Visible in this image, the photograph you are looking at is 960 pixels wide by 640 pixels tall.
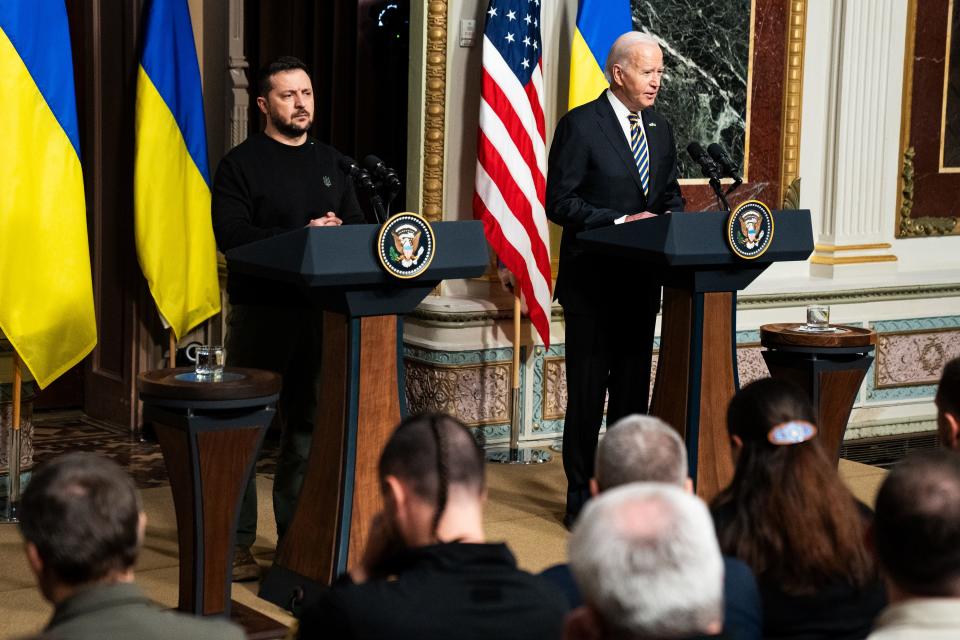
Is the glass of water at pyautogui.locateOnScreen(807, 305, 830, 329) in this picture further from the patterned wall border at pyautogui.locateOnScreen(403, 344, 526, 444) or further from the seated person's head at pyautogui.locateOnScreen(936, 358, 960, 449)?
the seated person's head at pyautogui.locateOnScreen(936, 358, 960, 449)

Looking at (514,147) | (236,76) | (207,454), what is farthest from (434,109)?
(207,454)

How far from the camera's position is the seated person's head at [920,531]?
6.17 ft

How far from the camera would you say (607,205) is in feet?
15.5

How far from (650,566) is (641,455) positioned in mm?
875

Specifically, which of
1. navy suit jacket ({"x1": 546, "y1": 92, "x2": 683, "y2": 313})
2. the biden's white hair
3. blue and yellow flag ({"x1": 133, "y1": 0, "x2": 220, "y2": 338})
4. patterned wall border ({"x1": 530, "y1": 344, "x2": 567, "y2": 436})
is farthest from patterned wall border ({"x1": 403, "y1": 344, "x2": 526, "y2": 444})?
the biden's white hair

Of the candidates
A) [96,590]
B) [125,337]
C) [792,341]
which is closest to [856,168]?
[792,341]

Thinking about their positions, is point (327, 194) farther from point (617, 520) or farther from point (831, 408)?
point (617, 520)

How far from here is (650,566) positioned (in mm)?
1491

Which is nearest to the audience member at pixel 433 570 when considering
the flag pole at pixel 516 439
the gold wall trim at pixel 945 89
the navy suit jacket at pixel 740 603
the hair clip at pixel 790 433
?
the navy suit jacket at pixel 740 603

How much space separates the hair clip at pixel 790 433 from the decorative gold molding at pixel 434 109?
3252 mm

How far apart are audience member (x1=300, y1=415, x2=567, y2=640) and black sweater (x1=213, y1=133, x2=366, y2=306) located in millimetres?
1953

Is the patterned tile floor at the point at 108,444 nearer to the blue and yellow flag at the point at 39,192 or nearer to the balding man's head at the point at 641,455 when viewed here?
→ the blue and yellow flag at the point at 39,192

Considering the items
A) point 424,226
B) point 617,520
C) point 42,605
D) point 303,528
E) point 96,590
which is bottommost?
point 42,605

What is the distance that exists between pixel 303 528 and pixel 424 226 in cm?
88
